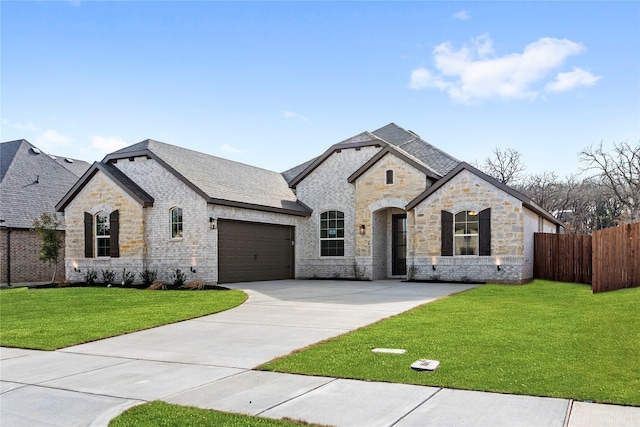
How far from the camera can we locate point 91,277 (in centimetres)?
2189

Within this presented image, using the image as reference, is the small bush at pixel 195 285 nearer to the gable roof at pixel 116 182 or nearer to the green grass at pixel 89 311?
the green grass at pixel 89 311

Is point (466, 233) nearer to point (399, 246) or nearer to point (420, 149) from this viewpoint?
point (399, 246)

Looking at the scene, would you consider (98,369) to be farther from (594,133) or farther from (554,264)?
(594,133)

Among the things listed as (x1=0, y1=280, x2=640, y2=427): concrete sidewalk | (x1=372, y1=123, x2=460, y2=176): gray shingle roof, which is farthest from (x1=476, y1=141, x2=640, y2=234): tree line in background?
(x1=0, y1=280, x2=640, y2=427): concrete sidewalk

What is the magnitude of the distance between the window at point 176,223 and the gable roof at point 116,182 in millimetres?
1059

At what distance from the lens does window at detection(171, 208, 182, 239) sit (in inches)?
811

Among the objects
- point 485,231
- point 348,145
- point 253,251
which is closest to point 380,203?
point 348,145

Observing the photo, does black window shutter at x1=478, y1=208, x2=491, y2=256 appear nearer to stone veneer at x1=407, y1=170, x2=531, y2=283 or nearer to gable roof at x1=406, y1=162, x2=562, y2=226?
stone veneer at x1=407, y1=170, x2=531, y2=283

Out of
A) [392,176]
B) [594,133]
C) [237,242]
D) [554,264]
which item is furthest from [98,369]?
[594,133]

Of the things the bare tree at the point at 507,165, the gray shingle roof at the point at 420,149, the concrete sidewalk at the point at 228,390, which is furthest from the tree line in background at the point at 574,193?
the concrete sidewalk at the point at 228,390

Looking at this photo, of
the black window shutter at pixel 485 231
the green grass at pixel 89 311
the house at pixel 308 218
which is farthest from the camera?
the house at pixel 308 218

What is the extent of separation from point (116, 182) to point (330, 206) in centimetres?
893

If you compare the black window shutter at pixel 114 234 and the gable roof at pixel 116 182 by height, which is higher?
the gable roof at pixel 116 182

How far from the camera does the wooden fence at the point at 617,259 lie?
15344mm
